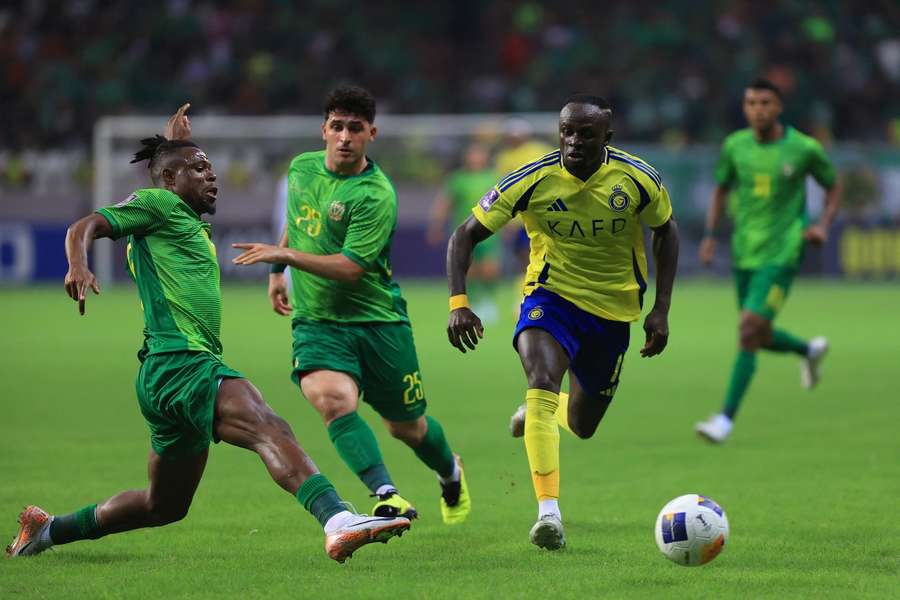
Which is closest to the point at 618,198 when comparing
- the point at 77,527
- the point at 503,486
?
the point at 503,486

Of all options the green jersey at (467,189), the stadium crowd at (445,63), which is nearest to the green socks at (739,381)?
the green jersey at (467,189)

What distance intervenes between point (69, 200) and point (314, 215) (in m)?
20.9

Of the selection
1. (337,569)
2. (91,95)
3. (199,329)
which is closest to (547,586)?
(337,569)

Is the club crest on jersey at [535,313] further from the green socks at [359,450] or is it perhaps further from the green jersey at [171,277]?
the green jersey at [171,277]

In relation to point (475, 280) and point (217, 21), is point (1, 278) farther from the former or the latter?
point (475, 280)

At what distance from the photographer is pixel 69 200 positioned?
2703cm

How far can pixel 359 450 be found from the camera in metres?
6.65

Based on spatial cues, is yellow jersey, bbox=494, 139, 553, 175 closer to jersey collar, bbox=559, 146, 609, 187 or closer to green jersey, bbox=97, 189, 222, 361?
jersey collar, bbox=559, 146, 609, 187

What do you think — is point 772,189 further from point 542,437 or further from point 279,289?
point 542,437

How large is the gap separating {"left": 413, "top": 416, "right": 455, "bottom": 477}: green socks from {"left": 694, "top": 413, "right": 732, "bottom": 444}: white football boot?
317 centimetres

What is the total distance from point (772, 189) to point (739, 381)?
55.8 inches

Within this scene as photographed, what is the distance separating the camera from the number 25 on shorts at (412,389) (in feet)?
23.1

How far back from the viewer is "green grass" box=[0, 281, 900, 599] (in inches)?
223

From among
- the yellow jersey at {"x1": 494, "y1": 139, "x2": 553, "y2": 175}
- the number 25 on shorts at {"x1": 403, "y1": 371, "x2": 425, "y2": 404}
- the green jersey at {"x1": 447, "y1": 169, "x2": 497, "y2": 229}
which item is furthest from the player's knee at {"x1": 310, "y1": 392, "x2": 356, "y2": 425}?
the green jersey at {"x1": 447, "y1": 169, "x2": 497, "y2": 229}
